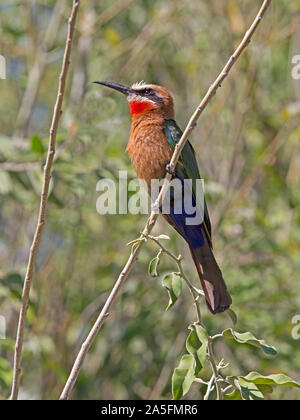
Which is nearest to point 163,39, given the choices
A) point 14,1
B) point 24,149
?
point 14,1

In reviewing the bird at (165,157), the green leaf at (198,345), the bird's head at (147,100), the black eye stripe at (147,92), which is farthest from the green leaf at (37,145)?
the green leaf at (198,345)

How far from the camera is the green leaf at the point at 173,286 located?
6.97 feet

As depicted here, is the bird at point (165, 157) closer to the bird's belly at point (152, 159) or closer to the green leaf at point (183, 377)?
the bird's belly at point (152, 159)

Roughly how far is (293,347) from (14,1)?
8.97ft

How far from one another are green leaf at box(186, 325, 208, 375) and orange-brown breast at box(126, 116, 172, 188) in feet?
4.72

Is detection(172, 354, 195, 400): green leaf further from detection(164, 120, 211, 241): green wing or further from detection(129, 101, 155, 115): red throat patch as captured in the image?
detection(129, 101, 155, 115): red throat patch

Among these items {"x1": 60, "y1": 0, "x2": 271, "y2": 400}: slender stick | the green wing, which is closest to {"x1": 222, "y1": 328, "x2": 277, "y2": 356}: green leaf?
{"x1": 60, "y1": 0, "x2": 271, "y2": 400}: slender stick

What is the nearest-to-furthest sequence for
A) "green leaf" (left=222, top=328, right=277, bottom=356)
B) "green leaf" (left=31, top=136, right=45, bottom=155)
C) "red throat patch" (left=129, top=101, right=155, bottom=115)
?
"green leaf" (left=222, top=328, right=277, bottom=356), "green leaf" (left=31, top=136, right=45, bottom=155), "red throat patch" (left=129, top=101, right=155, bottom=115)

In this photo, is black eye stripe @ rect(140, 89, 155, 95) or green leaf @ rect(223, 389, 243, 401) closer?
green leaf @ rect(223, 389, 243, 401)

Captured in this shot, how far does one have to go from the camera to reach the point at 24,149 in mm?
3705

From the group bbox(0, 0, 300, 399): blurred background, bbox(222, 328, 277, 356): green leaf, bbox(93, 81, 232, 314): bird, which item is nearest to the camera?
bbox(222, 328, 277, 356): green leaf

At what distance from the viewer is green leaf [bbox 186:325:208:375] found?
2074mm

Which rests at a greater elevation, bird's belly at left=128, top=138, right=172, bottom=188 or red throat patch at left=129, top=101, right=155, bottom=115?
red throat patch at left=129, top=101, right=155, bottom=115

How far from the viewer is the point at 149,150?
348 cm
